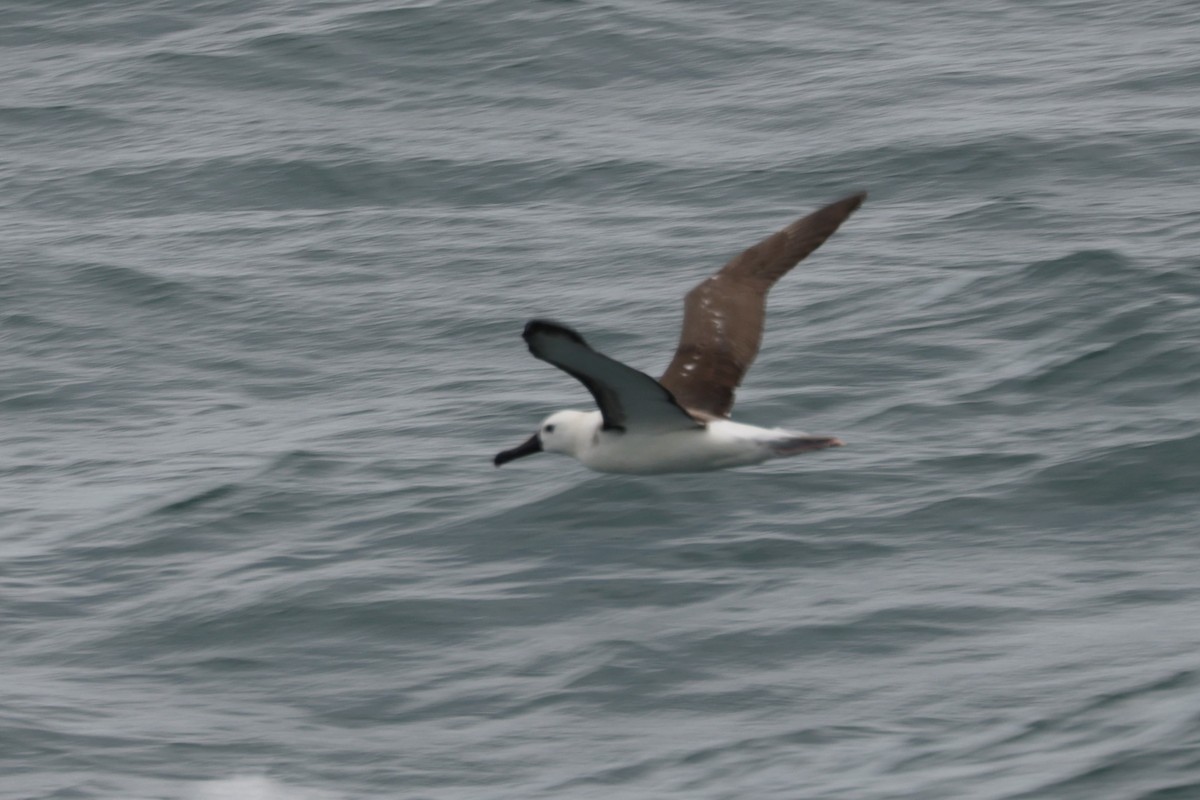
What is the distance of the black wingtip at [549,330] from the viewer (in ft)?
33.7

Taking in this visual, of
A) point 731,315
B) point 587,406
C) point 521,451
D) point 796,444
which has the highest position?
point 731,315

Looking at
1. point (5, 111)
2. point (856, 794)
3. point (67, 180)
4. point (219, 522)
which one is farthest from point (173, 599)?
point (5, 111)

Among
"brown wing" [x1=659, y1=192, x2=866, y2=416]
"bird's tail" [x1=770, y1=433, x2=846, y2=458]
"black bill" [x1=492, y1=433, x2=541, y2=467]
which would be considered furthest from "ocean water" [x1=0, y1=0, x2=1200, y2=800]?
"bird's tail" [x1=770, y1=433, x2=846, y2=458]

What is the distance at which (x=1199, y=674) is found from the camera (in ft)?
37.6

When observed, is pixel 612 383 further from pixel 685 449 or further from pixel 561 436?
pixel 561 436

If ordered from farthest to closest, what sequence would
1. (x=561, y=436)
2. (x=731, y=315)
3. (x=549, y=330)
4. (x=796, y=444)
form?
(x=731, y=315) → (x=561, y=436) → (x=796, y=444) → (x=549, y=330)

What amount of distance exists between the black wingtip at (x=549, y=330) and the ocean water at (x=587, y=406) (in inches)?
105

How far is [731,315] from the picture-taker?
13562 mm

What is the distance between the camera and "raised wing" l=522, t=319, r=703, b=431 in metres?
10.6

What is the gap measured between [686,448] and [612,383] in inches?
34.2

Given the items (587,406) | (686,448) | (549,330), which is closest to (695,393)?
(686,448)

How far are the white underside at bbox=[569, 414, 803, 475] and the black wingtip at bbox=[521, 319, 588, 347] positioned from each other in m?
2.14

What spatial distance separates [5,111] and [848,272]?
12549 mm

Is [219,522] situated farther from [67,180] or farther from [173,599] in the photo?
[67,180]
